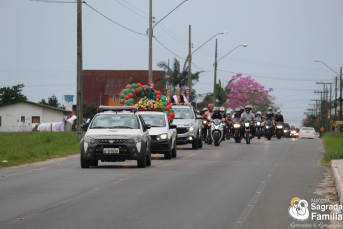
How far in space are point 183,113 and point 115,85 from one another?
74.9 meters

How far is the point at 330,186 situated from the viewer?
13.8m

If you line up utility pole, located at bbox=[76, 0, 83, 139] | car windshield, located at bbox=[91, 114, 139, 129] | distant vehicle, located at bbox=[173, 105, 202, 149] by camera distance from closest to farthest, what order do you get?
1. car windshield, located at bbox=[91, 114, 139, 129]
2. distant vehicle, located at bbox=[173, 105, 202, 149]
3. utility pole, located at bbox=[76, 0, 83, 139]

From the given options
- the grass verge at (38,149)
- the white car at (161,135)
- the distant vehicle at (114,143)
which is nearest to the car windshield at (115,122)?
the distant vehicle at (114,143)

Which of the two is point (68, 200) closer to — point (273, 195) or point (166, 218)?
point (166, 218)

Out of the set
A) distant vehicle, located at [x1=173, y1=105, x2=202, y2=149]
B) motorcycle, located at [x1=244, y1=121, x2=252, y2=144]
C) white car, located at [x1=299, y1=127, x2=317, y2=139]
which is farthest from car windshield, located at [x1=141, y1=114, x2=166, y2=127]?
white car, located at [x1=299, y1=127, x2=317, y2=139]

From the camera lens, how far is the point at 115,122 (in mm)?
18953

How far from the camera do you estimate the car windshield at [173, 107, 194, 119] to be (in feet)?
97.7

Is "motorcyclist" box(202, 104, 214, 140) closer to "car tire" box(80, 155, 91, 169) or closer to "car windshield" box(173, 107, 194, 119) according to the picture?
"car windshield" box(173, 107, 194, 119)

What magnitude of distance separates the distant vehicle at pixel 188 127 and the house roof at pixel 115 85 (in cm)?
7340

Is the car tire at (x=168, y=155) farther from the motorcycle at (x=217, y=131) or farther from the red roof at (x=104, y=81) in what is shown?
the red roof at (x=104, y=81)

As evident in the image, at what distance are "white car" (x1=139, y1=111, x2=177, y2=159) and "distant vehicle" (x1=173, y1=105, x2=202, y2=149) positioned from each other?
17.1 feet

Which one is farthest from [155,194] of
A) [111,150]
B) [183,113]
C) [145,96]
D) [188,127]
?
[183,113]

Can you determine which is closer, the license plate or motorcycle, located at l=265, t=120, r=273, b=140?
the license plate

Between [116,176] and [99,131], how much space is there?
2650 millimetres
